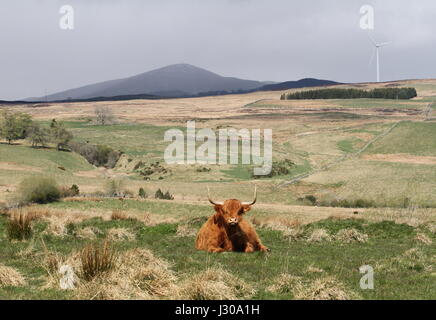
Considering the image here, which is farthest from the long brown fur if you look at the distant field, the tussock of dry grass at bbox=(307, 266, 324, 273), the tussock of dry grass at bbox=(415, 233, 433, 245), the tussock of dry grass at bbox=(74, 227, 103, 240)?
the distant field

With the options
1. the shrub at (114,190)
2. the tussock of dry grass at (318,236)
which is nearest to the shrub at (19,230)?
the tussock of dry grass at (318,236)

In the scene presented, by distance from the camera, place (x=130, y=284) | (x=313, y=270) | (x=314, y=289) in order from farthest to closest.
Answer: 1. (x=313, y=270)
2. (x=130, y=284)
3. (x=314, y=289)

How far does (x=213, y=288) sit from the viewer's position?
8734 mm

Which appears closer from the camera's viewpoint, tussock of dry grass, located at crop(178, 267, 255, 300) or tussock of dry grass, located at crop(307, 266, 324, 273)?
tussock of dry grass, located at crop(178, 267, 255, 300)

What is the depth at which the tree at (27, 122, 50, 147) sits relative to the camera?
313 ft

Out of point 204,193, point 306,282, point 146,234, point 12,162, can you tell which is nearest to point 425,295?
point 306,282

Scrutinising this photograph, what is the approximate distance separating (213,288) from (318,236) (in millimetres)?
9640

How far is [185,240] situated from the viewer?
57.1ft

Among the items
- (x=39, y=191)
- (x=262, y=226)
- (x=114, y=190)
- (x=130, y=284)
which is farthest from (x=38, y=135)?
(x=130, y=284)

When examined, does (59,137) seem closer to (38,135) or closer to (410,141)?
(38,135)

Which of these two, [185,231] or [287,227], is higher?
[185,231]

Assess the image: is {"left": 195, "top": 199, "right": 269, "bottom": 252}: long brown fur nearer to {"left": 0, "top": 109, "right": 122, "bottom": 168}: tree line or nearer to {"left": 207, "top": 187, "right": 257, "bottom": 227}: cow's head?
{"left": 207, "top": 187, "right": 257, "bottom": 227}: cow's head
